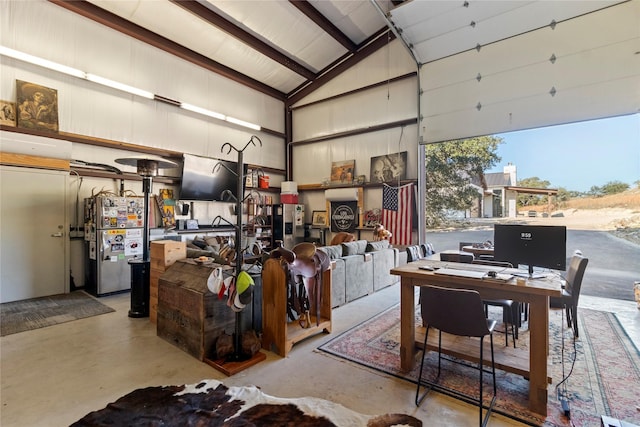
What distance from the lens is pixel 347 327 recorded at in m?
3.71

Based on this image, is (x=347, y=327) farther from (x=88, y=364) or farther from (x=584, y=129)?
(x=584, y=129)

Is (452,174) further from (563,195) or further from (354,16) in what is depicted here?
(354,16)

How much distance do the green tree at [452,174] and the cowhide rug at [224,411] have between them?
5968 mm

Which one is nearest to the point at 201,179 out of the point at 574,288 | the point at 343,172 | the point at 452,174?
→ the point at 343,172

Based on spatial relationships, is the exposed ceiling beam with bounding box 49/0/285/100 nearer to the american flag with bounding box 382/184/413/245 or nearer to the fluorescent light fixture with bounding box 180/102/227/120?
the fluorescent light fixture with bounding box 180/102/227/120

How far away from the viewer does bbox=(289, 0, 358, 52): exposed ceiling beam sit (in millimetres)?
6297

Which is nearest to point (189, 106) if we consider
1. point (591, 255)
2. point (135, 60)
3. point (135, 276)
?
point (135, 60)

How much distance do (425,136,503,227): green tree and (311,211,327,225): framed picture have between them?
10.3 ft

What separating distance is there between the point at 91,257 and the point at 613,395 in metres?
7.20

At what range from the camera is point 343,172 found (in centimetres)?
862

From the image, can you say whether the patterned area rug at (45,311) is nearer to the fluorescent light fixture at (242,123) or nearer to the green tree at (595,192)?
the fluorescent light fixture at (242,123)

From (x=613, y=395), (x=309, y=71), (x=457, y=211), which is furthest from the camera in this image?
(x=309, y=71)

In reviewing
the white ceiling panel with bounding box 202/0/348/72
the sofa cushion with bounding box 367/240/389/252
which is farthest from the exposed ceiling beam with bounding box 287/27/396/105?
the sofa cushion with bounding box 367/240/389/252

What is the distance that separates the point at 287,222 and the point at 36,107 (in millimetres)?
6055
